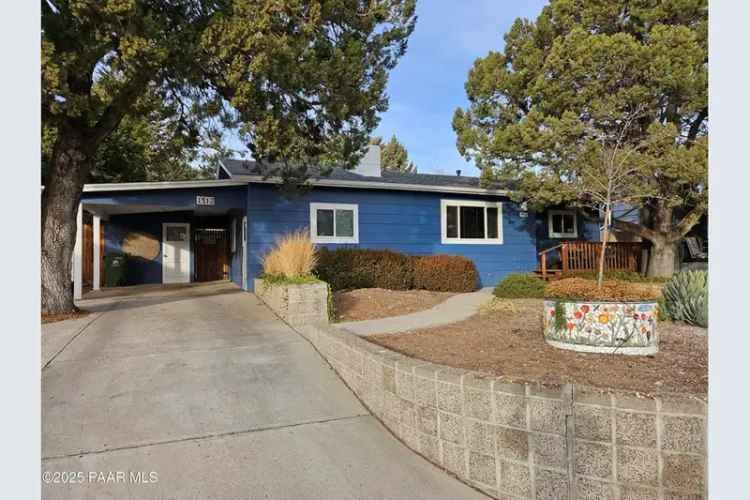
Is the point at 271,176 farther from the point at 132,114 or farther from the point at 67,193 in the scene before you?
the point at 67,193

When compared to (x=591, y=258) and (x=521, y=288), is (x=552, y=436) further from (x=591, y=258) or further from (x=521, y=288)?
(x=591, y=258)

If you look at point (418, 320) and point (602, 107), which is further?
point (602, 107)

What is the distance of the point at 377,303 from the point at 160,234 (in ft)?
32.7

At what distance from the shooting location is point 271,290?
8.15 m

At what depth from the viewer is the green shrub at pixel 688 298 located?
573 cm

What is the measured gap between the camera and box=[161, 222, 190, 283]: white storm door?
15.1 m

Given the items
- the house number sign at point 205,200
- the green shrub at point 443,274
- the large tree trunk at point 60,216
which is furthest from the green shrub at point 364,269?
the large tree trunk at point 60,216

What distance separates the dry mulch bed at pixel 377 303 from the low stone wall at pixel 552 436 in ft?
12.9

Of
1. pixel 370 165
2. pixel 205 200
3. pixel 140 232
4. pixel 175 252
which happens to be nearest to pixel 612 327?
pixel 205 200

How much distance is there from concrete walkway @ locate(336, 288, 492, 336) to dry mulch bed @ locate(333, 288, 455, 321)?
28cm

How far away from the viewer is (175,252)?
15.3 metres

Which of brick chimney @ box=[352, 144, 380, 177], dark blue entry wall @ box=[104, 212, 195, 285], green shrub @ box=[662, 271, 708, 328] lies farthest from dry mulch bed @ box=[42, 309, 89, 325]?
green shrub @ box=[662, 271, 708, 328]

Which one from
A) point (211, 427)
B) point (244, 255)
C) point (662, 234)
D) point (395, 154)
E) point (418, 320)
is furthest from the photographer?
point (395, 154)

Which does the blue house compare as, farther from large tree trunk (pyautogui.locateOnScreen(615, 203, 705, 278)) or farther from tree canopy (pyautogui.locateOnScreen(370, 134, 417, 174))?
tree canopy (pyautogui.locateOnScreen(370, 134, 417, 174))
